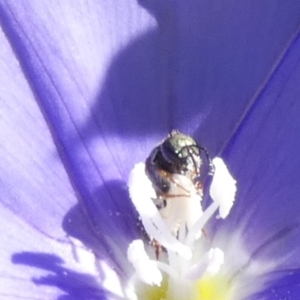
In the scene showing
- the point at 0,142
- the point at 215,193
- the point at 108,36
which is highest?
the point at 108,36

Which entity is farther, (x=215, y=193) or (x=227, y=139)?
(x=227, y=139)

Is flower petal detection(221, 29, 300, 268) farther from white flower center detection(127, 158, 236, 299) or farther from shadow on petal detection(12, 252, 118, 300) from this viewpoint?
shadow on petal detection(12, 252, 118, 300)

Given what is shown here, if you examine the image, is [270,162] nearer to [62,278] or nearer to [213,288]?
[213,288]

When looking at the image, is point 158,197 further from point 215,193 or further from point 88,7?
point 88,7

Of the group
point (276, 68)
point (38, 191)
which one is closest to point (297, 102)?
point (276, 68)

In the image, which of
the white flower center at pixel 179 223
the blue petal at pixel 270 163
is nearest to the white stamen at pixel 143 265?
the white flower center at pixel 179 223

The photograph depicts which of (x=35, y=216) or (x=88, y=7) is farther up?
(x=88, y=7)
